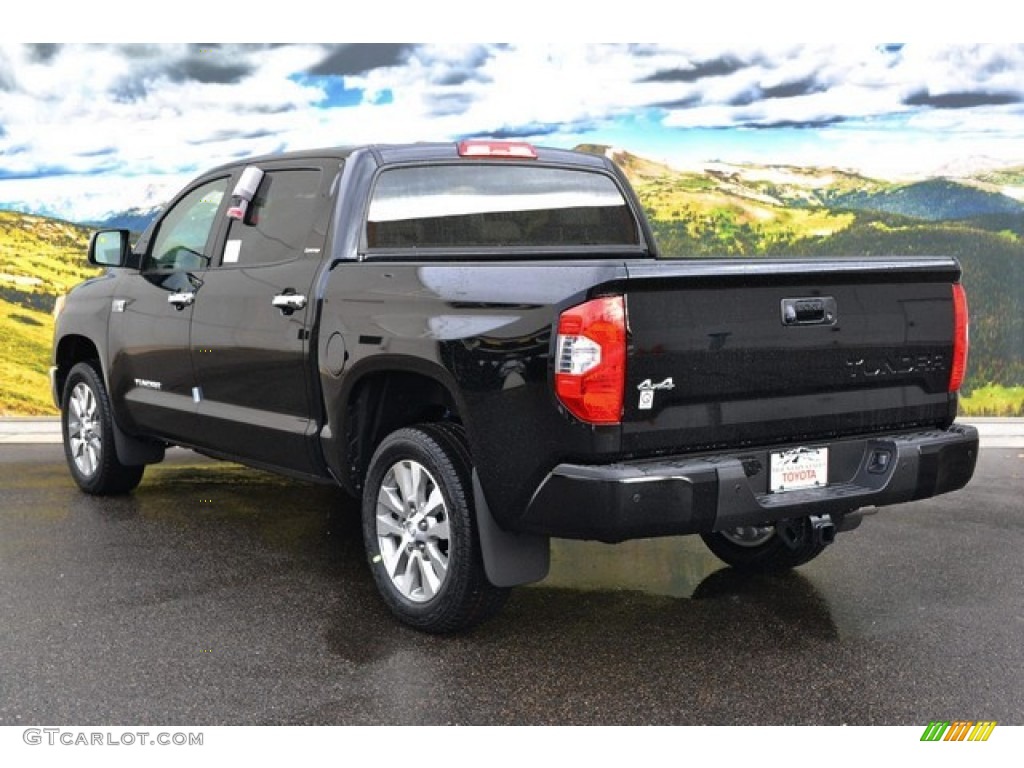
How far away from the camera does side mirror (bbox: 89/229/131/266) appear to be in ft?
23.0

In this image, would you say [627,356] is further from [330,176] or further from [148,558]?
[148,558]

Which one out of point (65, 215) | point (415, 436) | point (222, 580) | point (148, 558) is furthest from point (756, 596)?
point (65, 215)

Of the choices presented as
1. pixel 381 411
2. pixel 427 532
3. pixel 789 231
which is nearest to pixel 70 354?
pixel 381 411

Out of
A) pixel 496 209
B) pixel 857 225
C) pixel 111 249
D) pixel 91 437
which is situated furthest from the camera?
pixel 857 225

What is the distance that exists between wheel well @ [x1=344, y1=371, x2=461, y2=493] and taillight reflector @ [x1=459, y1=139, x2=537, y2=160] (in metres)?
1.40

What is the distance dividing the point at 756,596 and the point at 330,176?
8.53 ft

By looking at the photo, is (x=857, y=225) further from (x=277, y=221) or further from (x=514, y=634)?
(x=514, y=634)

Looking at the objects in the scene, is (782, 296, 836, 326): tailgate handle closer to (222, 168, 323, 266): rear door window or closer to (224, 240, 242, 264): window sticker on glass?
(222, 168, 323, 266): rear door window

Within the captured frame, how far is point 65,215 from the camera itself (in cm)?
1230

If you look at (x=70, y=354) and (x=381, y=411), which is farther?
(x=70, y=354)

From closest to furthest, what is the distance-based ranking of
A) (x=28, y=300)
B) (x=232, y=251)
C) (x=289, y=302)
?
(x=289, y=302), (x=232, y=251), (x=28, y=300)

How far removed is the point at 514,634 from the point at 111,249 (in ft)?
11.5

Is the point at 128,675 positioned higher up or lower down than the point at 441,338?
lower down

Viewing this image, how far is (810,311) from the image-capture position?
4.51 metres
